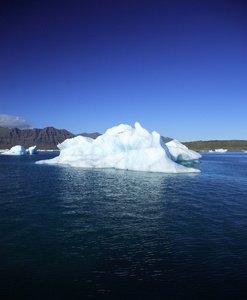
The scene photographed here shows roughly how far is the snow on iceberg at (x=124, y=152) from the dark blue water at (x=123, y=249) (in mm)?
15931

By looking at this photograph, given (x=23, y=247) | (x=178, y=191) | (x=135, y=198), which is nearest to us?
(x=23, y=247)

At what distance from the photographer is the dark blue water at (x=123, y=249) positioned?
6113mm

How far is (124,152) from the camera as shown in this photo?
38156 mm

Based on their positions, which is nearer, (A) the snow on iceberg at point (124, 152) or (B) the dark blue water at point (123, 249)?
(B) the dark blue water at point (123, 249)

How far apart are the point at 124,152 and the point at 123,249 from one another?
98.6ft

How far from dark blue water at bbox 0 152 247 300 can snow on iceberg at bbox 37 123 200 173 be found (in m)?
15.9

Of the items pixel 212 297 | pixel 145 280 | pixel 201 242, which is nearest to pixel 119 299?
pixel 145 280

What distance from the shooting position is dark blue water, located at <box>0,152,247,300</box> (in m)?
6.11

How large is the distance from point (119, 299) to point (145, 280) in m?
1.07

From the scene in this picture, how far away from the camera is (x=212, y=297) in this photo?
577 centimetres

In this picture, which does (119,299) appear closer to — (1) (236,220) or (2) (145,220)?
(2) (145,220)

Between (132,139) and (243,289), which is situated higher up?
(132,139)

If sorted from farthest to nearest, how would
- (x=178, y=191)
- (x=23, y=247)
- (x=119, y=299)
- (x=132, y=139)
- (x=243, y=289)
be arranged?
(x=132, y=139) < (x=178, y=191) < (x=23, y=247) < (x=243, y=289) < (x=119, y=299)

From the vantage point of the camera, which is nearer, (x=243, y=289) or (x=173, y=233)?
(x=243, y=289)
